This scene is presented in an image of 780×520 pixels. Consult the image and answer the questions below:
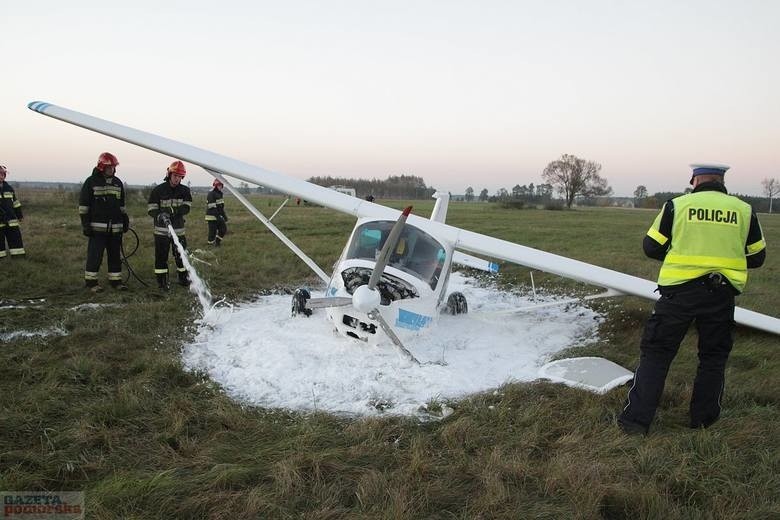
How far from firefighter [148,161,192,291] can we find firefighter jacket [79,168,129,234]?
1.92ft

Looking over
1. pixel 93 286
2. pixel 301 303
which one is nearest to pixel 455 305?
pixel 301 303

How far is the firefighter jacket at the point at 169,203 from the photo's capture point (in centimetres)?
895

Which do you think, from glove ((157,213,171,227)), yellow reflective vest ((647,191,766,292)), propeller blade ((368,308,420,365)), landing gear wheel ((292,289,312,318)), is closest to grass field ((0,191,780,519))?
propeller blade ((368,308,420,365))

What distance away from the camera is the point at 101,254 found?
852 centimetres

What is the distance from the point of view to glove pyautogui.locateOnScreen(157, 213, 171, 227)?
8.83 metres

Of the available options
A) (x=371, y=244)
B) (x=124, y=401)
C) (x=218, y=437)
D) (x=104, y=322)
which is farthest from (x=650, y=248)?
(x=104, y=322)

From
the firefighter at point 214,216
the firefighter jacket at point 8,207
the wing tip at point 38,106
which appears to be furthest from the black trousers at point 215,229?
the wing tip at point 38,106

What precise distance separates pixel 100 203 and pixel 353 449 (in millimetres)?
7114

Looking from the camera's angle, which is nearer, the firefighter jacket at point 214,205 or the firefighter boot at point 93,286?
the firefighter boot at point 93,286

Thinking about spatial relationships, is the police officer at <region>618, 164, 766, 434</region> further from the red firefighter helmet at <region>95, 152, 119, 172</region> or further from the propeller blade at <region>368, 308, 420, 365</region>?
the red firefighter helmet at <region>95, 152, 119, 172</region>

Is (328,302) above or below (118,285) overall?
above

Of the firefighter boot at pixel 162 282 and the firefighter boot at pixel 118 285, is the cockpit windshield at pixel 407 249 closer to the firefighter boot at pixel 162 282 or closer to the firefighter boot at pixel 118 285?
the firefighter boot at pixel 162 282

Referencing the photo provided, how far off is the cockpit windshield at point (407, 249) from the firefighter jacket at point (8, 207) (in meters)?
8.47

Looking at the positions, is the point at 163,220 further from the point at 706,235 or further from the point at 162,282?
the point at 706,235
